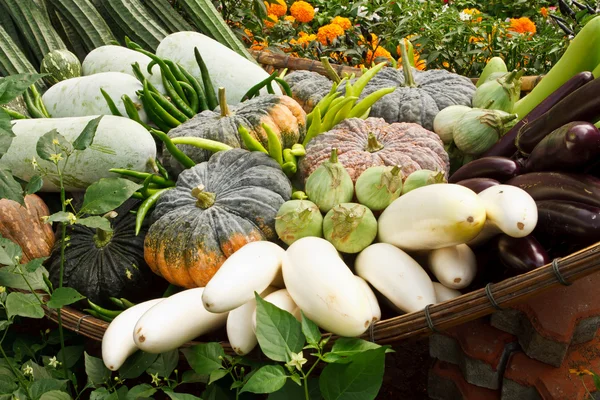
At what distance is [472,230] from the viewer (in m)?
1.15

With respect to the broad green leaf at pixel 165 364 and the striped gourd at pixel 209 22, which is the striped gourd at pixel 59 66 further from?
the broad green leaf at pixel 165 364

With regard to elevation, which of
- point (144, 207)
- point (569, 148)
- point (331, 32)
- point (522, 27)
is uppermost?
point (144, 207)

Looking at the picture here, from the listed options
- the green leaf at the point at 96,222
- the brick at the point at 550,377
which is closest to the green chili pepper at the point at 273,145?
the green leaf at the point at 96,222

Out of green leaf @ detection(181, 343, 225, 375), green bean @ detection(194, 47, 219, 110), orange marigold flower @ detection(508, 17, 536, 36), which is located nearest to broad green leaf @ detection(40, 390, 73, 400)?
green leaf @ detection(181, 343, 225, 375)

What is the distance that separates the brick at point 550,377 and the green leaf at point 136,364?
0.74 metres

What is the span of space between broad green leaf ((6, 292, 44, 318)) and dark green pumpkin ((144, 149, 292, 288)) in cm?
34

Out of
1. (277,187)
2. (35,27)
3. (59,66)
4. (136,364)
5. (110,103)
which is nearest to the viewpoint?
(136,364)

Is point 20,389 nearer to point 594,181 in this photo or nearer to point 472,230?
point 472,230

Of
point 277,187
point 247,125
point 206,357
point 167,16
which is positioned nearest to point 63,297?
point 206,357

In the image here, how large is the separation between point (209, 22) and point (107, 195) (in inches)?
64.8

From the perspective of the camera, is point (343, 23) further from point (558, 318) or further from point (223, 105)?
point (558, 318)

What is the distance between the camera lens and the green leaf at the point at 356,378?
0.99 meters

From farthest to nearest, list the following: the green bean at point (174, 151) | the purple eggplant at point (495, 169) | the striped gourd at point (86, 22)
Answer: the striped gourd at point (86, 22), the green bean at point (174, 151), the purple eggplant at point (495, 169)

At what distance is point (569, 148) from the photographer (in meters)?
1.19
